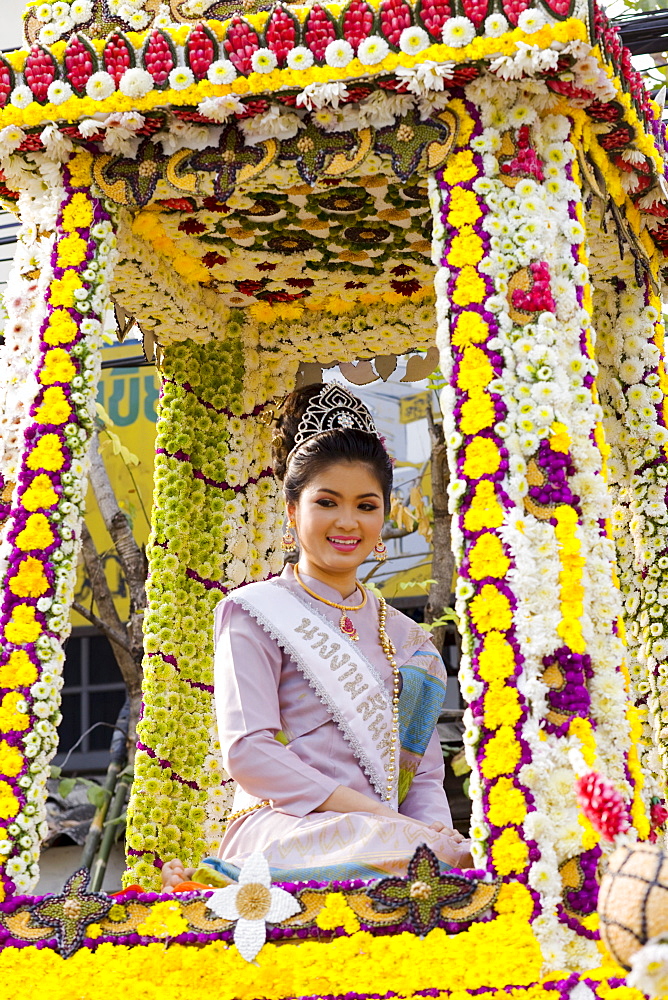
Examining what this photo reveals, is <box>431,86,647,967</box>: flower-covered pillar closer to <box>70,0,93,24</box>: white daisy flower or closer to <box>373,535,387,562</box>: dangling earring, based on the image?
<box>373,535,387,562</box>: dangling earring

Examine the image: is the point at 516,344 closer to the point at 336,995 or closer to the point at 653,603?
the point at 653,603

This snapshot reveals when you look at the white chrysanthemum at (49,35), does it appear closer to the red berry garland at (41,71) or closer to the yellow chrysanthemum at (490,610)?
the red berry garland at (41,71)

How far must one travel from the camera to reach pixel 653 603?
174 inches

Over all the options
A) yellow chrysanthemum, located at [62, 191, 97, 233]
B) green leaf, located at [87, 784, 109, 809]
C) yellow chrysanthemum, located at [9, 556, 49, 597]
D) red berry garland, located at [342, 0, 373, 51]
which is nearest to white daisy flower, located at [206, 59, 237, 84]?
red berry garland, located at [342, 0, 373, 51]

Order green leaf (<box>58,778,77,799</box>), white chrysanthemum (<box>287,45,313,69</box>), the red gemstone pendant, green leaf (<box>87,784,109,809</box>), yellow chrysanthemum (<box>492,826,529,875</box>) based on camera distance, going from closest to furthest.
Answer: yellow chrysanthemum (<box>492,826,529,875</box>) → white chrysanthemum (<box>287,45,313,69</box>) → the red gemstone pendant → green leaf (<box>87,784,109,809</box>) → green leaf (<box>58,778,77,799</box>)

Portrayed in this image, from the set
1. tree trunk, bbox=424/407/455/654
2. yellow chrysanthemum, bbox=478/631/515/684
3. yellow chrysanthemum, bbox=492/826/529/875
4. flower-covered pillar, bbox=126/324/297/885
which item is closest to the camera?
yellow chrysanthemum, bbox=492/826/529/875

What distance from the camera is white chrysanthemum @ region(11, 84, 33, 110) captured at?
12.1 feet

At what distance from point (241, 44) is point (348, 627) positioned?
6.21ft

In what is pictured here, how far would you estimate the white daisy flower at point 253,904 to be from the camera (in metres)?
3.01

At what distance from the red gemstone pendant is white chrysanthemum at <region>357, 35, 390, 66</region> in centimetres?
176

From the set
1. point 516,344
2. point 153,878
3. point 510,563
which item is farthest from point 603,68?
point 153,878

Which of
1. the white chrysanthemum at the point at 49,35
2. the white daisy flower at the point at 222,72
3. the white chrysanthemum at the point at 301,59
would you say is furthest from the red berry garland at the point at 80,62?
the white chrysanthemum at the point at 301,59

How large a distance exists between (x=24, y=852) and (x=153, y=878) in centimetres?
147

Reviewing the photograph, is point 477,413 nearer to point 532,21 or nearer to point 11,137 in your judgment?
point 532,21
